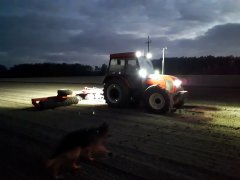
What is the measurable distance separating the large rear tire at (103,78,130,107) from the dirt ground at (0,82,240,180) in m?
0.84

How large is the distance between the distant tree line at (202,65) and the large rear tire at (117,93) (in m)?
17.8

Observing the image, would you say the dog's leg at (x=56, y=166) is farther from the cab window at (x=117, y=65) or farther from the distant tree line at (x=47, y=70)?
the distant tree line at (x=47, y=70)

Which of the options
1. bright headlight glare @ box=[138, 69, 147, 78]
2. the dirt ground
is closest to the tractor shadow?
the dirt ground

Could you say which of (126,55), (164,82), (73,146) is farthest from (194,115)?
(73,146)

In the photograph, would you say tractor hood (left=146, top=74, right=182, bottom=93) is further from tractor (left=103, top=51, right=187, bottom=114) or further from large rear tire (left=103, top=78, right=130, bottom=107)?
large rear tire (left=103, top=78, right=130, bottom=107)

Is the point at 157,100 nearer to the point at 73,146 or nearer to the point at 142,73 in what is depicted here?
the point at 142,73

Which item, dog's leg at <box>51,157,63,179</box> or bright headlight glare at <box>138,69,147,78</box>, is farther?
bright headlight glare at <box>138,69,147,78</box>

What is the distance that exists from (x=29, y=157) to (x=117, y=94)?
21.4 ft

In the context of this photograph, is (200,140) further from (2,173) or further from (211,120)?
(2,173)

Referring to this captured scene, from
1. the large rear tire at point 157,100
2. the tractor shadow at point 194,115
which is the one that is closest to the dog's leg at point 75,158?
the tractor shadow at point 194,115

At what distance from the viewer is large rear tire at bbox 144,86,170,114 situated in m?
10.0

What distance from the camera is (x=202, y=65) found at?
107 feet

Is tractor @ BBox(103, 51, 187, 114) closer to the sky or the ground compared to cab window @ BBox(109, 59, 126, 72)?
closer to the ground

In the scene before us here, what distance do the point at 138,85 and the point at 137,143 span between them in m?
4.87
